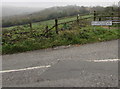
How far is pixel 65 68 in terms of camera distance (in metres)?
4.24

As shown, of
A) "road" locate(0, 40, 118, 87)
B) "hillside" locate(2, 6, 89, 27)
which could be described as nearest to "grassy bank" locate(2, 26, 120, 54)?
"road" locate(0, 40, 118, 87)

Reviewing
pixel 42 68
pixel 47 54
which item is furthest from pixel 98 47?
pixel 42 68

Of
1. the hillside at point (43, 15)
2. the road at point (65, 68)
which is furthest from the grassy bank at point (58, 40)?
the hillside at point (43, 15)

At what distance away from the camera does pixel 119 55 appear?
16.6 ft

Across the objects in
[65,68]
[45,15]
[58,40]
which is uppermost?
[45,15]

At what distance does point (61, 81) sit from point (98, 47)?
3.25 meters

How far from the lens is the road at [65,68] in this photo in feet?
11.5

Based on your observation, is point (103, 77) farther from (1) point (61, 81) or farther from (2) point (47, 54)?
(2) point (47, 54)

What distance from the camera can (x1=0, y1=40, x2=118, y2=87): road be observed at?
351 centimetres

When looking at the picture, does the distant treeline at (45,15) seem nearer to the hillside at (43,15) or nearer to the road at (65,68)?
the hillside at (43,15)

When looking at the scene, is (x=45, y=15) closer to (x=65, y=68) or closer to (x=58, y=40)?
(x=58, y=40)

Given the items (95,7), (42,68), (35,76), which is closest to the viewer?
(35,76)

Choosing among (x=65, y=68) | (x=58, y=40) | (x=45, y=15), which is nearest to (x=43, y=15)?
(x=45, y=15)

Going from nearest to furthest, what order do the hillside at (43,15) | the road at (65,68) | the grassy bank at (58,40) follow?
the road at (65,68)
the grassy bank at (58,40)
the hillside at (43,15)
